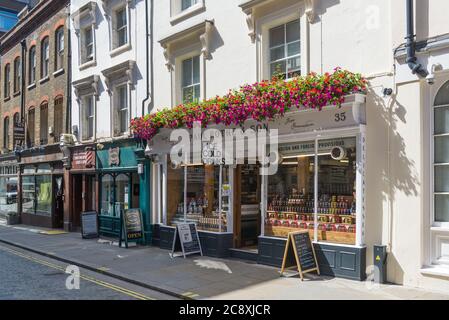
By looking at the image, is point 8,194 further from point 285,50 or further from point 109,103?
point 285,50

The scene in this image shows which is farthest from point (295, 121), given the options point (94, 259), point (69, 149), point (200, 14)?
point (69, 149)

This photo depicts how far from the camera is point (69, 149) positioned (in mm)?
17875

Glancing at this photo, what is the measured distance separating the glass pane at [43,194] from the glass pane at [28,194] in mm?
657

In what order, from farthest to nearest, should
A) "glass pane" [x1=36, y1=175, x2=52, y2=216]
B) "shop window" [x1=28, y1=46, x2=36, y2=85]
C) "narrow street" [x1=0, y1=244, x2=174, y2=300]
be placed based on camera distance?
"shop window" [x1=28, y1=46, x2=36, y2=85]
"glass pane" [x1=36, y1=175, x2=52, y2=216]
"narrow street" [x1=0, y1=244, x2=174, y2=300]

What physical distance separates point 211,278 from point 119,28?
10.6m

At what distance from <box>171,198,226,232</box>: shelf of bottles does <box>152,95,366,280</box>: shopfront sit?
0.03 m

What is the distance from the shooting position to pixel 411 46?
7.56m

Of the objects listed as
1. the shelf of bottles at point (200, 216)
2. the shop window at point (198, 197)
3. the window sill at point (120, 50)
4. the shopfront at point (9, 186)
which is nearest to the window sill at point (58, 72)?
Answer: the window sill at point (120, 50)

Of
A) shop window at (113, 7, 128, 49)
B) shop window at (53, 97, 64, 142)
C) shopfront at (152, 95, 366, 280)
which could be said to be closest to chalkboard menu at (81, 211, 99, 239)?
shopfront at (152, 95, 366, 280)

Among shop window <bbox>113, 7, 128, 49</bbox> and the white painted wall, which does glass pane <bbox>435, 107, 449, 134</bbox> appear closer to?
the white painted wall

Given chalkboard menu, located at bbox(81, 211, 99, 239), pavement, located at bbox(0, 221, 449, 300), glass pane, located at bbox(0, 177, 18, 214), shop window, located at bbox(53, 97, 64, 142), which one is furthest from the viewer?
glass pane, located at bbox(0, 177, 18, 214)

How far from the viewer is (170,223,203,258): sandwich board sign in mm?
11156

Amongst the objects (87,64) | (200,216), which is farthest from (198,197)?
(87,64)

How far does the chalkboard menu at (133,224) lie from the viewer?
13110mm
